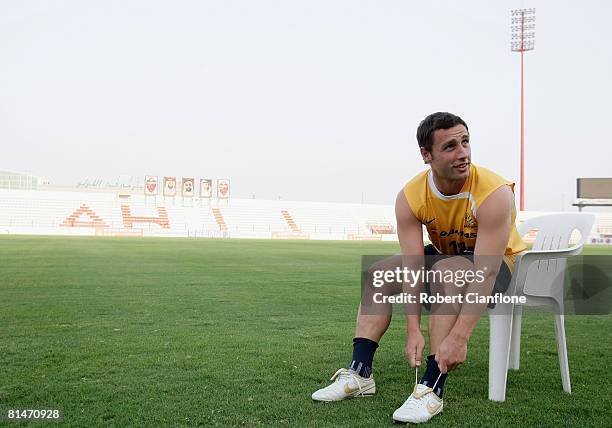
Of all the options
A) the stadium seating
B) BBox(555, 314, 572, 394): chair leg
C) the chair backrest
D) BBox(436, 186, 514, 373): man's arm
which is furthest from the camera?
the stadium seating

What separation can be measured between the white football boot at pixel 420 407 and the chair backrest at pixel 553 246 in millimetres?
798

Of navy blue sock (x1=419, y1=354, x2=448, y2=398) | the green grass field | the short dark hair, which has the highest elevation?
the short dark hair

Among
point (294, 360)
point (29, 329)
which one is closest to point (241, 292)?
point (29, 329)

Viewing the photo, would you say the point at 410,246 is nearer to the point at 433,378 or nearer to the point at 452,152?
the point at 452,152

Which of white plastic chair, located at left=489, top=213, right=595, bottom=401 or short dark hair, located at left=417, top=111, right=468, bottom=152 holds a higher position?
short dark hair, located at left=417, top=111, right=468, bottom=152

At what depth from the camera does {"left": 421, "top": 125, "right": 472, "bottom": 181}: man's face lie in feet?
9.45

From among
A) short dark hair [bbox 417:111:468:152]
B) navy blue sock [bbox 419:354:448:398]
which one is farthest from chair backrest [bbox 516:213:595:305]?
short dark hair [bbox 417:111:468:152]

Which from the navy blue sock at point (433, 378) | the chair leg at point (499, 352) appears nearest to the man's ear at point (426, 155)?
the chair leg at point (499, 352)

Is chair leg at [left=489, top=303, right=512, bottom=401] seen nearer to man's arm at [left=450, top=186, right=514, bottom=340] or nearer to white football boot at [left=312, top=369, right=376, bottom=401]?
man's arm at [left=450, top=186, right=514, bottom=340]

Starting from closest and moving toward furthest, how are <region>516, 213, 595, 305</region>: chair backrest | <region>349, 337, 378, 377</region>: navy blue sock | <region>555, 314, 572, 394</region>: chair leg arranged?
1. <region>349, 337, 378, 377</region>: navy blue sock
2. <region>555, 314, 572, 394</region>: chair leg
3. <region>516, 213, 595, 305</region>: chair backrest

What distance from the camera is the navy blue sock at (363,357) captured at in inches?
123

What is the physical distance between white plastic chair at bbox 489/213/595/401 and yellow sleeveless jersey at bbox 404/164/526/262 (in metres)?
0.17

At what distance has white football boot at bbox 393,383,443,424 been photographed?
8.71ft

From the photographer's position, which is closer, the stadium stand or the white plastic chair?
the white plastic chair
